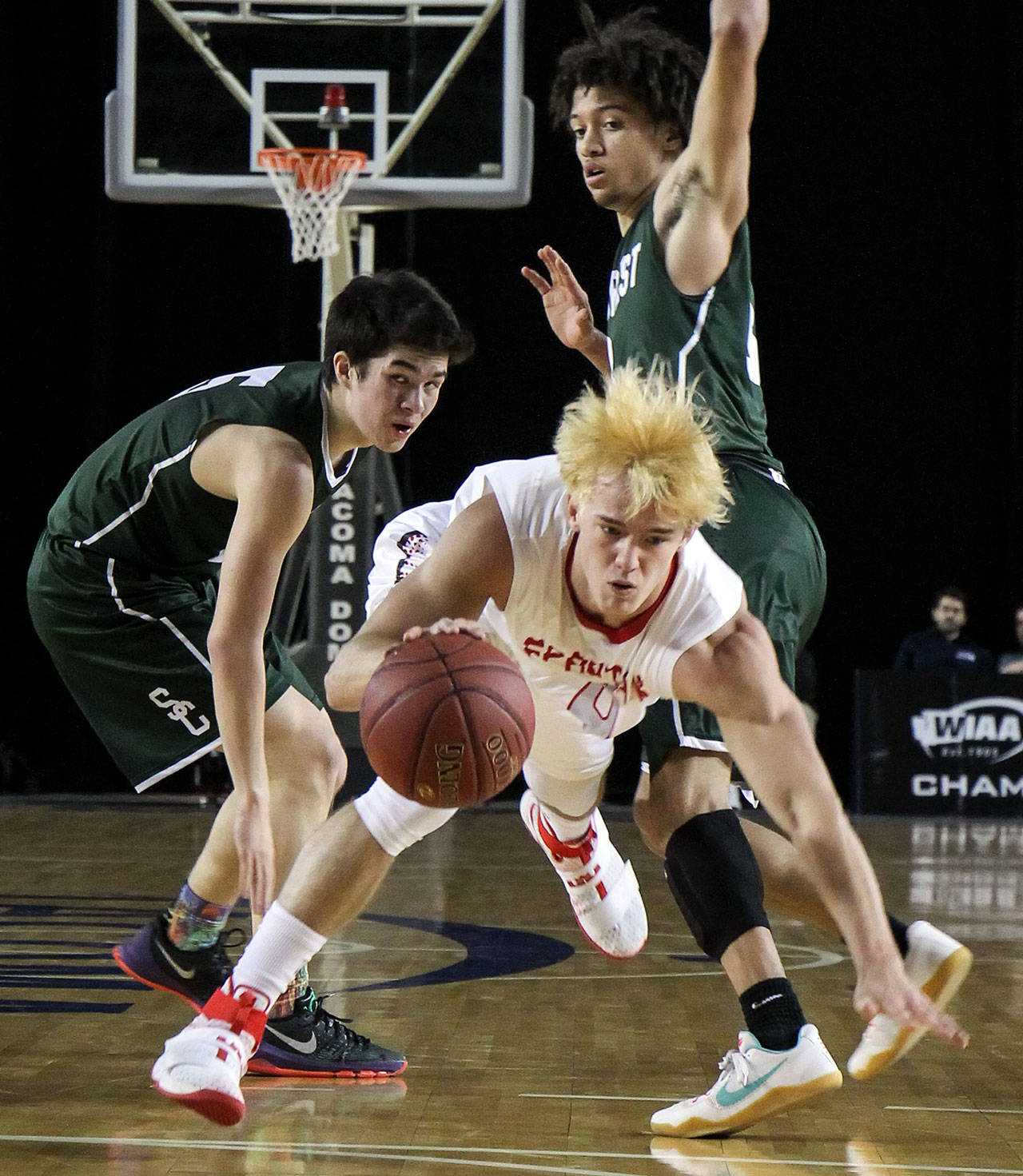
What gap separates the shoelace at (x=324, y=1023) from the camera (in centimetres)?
352

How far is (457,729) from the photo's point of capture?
8.58 ft

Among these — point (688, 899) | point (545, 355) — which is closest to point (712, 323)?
point (688, 899)

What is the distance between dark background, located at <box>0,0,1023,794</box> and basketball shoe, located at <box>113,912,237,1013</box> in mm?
8282

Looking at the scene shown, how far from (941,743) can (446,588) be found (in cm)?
817

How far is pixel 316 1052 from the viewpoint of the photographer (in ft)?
11.5

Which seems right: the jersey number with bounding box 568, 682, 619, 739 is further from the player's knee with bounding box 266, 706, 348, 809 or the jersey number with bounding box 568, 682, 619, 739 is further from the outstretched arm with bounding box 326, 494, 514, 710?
the player's knee with bounding box 266, 706, 348, 809

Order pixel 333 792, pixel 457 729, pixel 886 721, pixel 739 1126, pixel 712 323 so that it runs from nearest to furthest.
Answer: pixel 457 729, pixel 739 1126, pixel 712 323, pixel 333 792, pixel 886 721

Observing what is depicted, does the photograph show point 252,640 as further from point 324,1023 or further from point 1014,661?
point 1014,661

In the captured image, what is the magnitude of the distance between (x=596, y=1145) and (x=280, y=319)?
951cm

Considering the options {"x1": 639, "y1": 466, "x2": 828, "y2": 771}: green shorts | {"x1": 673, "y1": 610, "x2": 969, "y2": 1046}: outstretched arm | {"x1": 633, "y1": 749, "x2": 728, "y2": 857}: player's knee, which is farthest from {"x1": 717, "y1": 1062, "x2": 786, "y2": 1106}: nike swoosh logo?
{"x1": 639, "y1": 466, "x2": 828, "y2": 771}: green shorts

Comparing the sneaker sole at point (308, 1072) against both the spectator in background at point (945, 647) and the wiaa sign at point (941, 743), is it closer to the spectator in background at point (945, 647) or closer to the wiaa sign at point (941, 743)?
the wiaa sign at point (941, 743)

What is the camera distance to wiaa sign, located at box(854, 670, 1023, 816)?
1034cm

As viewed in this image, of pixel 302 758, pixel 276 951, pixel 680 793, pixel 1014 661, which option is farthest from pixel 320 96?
pixel 276 951

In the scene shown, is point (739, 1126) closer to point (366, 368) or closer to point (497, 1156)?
point (497, 1156)
